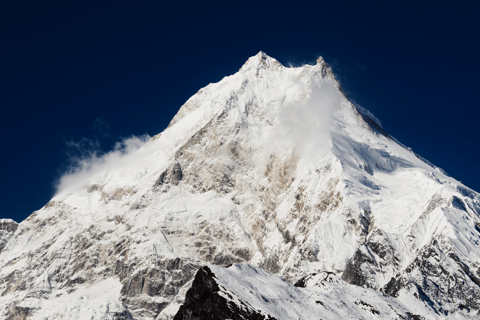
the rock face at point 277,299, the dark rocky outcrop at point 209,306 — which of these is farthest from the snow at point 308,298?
the dark rocky outcrop at point 209,306

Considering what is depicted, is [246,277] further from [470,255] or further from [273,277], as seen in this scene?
[470,255]

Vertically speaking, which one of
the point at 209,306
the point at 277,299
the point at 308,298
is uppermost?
the point at 308,298

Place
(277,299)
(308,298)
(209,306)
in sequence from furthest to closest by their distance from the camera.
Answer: (308,298) < (277,299) < (209,306)

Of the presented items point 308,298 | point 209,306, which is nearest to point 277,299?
point 308,298

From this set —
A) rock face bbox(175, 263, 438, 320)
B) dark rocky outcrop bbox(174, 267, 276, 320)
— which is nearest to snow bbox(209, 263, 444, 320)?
rock face bbox(175, 263, 438, 320)

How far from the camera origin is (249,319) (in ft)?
336

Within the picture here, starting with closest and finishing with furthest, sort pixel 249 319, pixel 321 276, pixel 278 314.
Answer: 1. pixel 249 319
2. pixel 278 314
3. pixel 321 276

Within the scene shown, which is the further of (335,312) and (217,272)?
(335,312)

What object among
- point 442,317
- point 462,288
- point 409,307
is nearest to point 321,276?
point 409,307

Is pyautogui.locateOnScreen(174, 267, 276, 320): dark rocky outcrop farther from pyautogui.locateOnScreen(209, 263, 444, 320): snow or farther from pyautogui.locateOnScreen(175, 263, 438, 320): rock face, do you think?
pyautogui.locateOnScreen(209, 263, 444, 320): snow

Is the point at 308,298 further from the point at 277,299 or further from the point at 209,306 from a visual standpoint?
the point at 209,306

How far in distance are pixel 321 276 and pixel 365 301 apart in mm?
14311

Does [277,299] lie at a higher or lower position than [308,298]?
lower

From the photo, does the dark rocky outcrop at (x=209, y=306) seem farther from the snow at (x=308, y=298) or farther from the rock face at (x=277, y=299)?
the snow at (x=308, y=298)
